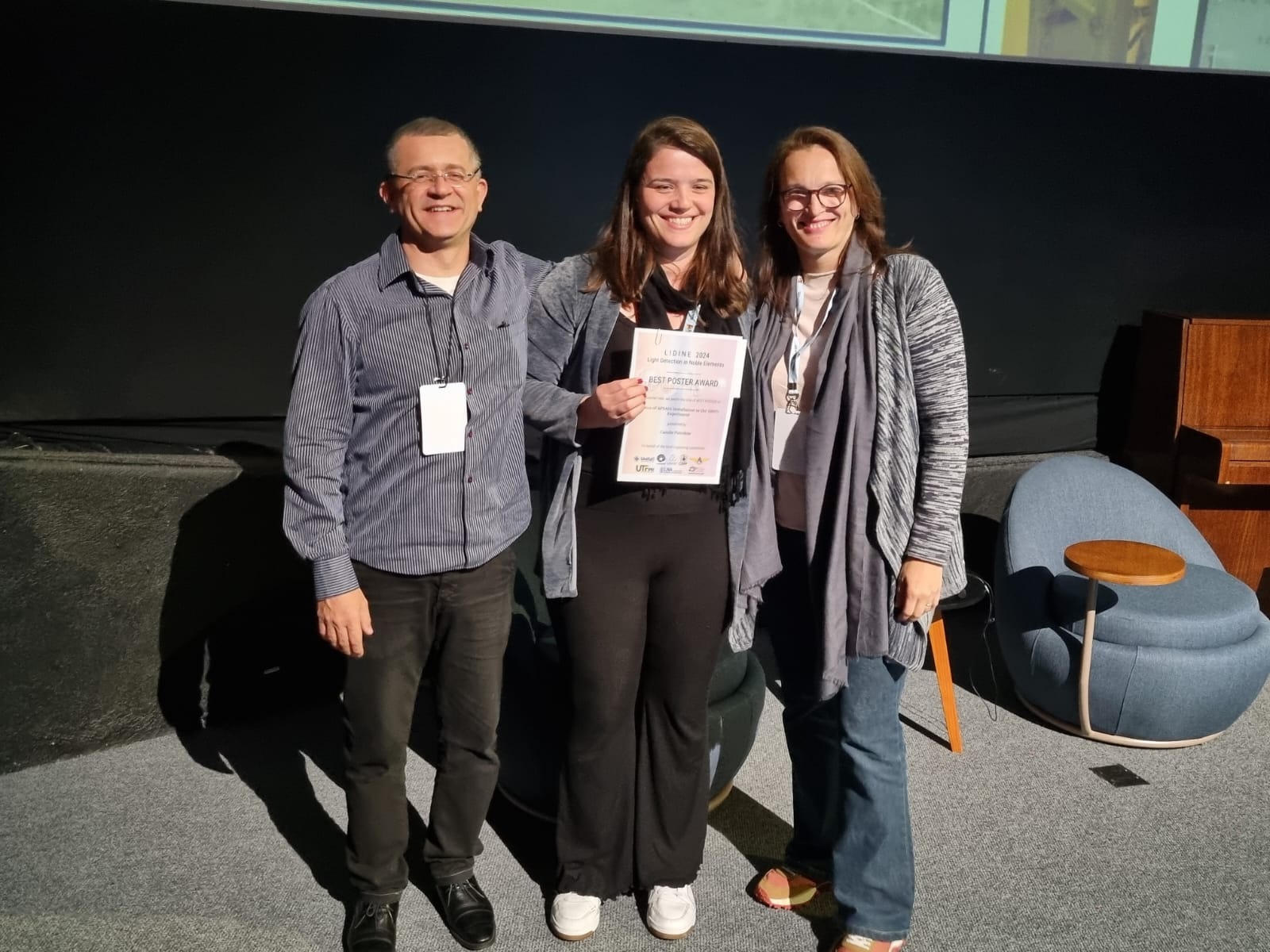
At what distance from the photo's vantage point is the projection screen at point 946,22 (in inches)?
117

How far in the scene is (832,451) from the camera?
1.78 metres

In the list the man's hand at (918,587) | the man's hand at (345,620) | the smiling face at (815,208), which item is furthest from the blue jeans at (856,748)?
the man's hand at (345,620)

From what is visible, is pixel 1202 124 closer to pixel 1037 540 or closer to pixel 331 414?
pixel 1037 540

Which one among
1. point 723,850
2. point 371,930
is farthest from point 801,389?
point 371,930

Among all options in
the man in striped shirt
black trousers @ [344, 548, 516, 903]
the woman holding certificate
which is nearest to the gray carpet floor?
black trousers @ [344, 548, 516, 903]

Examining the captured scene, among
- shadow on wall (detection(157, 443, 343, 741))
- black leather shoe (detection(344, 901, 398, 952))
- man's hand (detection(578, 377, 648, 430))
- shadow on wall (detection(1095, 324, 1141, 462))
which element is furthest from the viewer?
shadow on wall (detection(1095, 324, 1141, 462))

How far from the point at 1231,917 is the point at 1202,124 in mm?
2987

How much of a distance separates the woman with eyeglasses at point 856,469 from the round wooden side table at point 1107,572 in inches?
41.7

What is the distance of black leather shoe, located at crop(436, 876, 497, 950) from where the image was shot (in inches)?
79.7

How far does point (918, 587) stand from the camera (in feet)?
5.81

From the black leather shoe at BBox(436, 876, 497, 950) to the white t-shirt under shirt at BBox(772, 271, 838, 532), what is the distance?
100cm

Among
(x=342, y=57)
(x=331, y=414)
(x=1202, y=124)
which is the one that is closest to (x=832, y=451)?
(x=331, y=414)

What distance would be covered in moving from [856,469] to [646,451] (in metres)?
0.36

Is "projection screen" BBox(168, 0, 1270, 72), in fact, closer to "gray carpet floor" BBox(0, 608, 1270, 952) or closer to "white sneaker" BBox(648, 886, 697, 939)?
"gray carpet floor" BBox(0, 608, 1270, 952)
